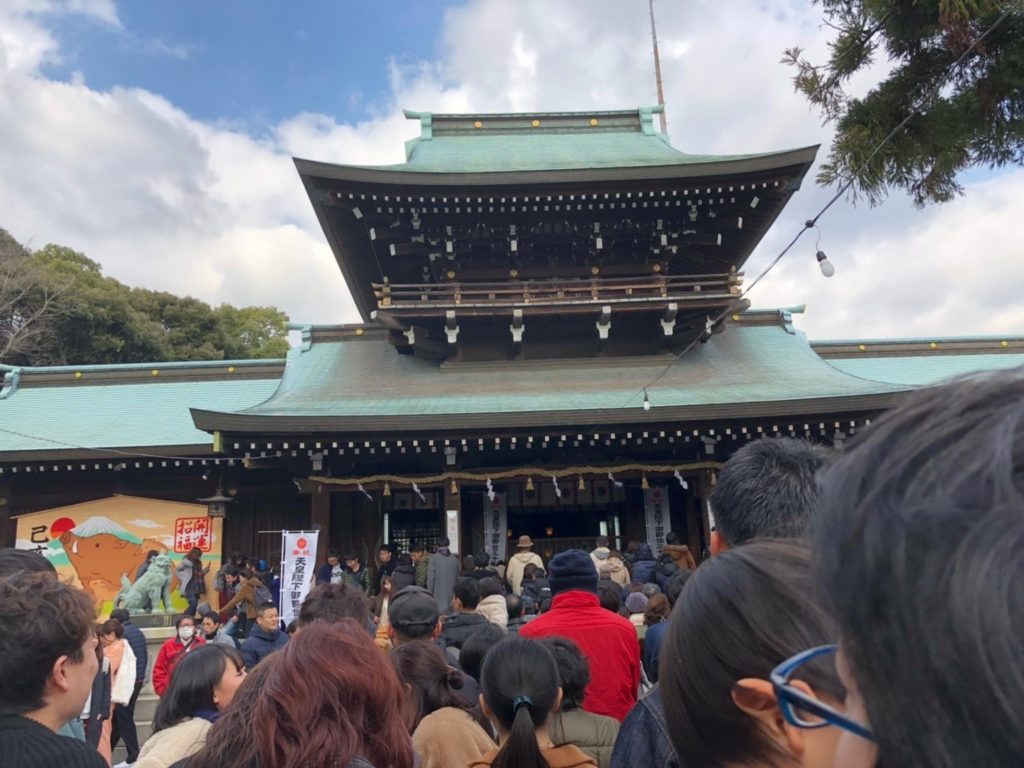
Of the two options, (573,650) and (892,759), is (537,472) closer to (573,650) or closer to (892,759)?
(573,650)

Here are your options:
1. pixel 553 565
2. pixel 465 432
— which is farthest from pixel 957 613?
pixel 465 432

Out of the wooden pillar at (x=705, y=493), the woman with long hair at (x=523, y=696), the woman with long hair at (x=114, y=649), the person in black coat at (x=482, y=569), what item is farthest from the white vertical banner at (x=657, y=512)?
the woman with long hair at (x=523, y=696)

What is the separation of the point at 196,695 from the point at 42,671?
2.52 feet

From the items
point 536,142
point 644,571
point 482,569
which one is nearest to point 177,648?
point 482,569

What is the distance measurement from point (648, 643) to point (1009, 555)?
3.92 meters

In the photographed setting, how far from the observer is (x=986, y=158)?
4.29 meters

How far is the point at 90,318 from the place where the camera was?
26.0 meters

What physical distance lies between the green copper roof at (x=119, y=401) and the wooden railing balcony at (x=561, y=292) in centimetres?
459

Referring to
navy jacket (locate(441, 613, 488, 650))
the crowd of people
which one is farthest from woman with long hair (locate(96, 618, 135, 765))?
navy jacket (locate(441, 613, 488, 650))

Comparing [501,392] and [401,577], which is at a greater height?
[501,392]

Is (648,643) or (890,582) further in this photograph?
(648,643)

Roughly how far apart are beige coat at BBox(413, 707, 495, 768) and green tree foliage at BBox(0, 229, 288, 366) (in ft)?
90.2

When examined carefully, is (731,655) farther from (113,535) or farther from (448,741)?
(113,535)

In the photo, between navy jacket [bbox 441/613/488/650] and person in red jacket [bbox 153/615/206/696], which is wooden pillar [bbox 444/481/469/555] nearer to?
person in red jacket [bbox 153/615/206/696]
